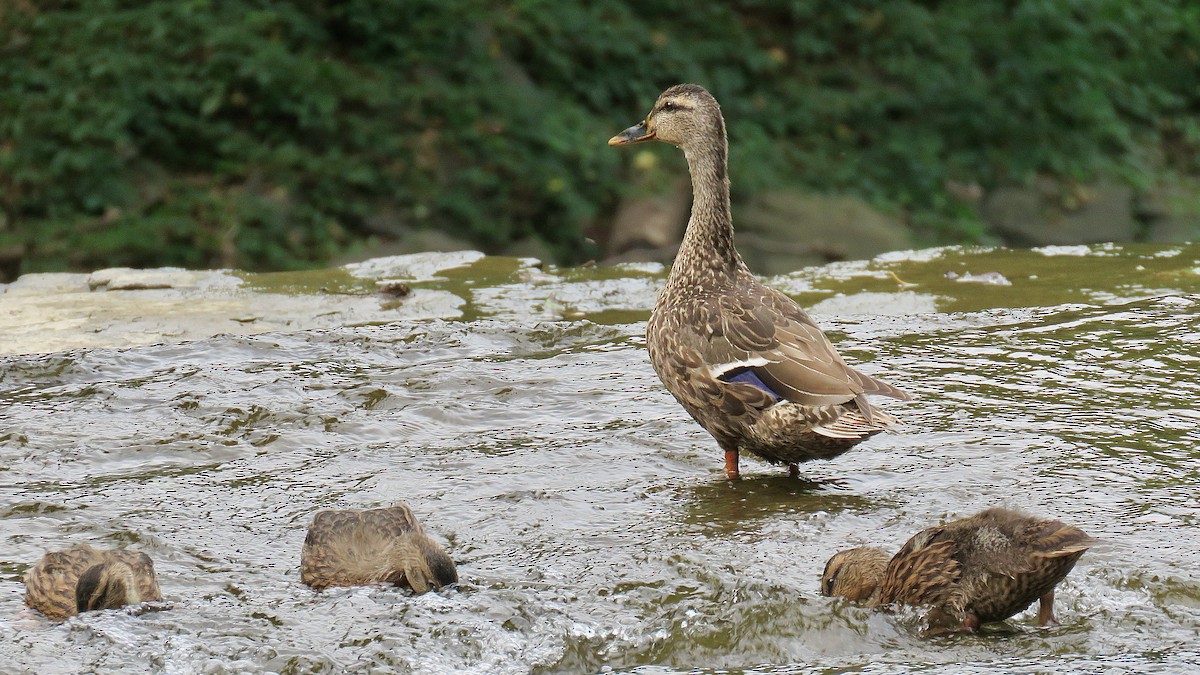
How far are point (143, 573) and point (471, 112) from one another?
10.6m

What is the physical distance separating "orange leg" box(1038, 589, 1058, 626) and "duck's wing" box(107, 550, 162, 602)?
2675 mm

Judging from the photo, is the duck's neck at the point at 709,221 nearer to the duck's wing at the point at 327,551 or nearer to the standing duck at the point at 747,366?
the standing duck at the point at 747,366

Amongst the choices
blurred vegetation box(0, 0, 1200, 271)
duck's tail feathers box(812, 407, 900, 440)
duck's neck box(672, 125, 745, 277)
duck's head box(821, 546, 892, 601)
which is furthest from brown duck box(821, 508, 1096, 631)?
blurred vegetation box(0, 0, 1200, 271)

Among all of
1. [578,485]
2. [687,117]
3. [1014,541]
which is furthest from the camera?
[687,117]

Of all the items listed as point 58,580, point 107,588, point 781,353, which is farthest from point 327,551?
point 781,353

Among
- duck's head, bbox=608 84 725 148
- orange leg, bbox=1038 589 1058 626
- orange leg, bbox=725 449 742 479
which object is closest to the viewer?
orange leg, bbox=1038 589 1058 626

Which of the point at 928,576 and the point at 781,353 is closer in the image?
the point at 928,576

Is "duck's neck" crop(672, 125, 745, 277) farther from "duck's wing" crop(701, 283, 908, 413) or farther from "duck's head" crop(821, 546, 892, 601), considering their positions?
"duck's head" crop(821, 546, 892, 601)

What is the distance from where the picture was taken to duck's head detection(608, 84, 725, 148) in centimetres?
714

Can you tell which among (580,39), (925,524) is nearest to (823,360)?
(925,524)

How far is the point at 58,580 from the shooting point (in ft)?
15.2

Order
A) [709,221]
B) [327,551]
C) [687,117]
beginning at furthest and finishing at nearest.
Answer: [687,117] < [709,221] < [327,551]

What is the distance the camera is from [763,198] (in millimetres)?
15219

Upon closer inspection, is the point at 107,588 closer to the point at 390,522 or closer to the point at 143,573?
the point at 143,573
